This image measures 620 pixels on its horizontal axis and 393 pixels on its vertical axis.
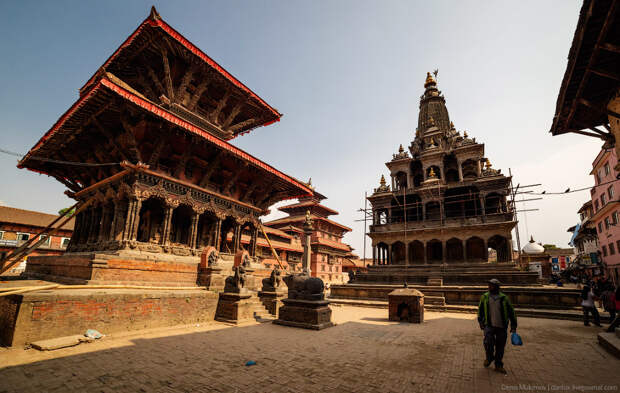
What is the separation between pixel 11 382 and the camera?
3.62 metres

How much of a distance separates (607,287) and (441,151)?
18995 mm

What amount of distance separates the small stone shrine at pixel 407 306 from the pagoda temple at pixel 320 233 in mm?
26352

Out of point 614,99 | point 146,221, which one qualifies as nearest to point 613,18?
point 614,99

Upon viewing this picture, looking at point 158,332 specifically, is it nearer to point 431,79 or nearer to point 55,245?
point 55,245

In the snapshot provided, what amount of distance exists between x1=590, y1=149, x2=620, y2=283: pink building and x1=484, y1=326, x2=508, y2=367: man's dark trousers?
24.9 metres

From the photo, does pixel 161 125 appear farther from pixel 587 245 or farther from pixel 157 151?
pixel 587 245

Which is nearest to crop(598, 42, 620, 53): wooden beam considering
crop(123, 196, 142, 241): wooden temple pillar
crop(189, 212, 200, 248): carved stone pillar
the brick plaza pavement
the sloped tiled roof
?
the brick plaza pavement

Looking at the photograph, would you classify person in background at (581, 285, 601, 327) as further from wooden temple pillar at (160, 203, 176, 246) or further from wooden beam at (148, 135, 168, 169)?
wooden beam at (148, 135, 168, 169)

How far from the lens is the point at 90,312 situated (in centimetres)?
607

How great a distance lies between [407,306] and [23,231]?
130ft

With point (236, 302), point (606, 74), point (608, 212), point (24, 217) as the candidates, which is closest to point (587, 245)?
point (608, 212)

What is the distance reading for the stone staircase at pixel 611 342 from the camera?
5202 mm

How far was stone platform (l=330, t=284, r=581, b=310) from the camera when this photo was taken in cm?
1180

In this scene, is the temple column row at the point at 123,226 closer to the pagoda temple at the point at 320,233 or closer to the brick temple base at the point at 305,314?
the brick temple base at the point at 305,314
